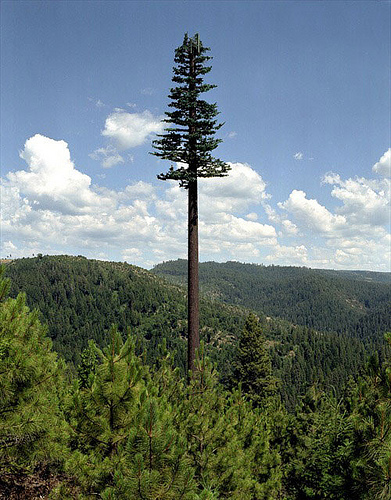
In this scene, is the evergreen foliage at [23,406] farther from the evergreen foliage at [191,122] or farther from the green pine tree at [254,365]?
the green pine tree at [254,365]

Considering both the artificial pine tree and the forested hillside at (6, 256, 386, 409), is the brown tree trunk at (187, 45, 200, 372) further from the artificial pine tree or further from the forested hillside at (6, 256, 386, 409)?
the forested hillside at (6, 256, 386, 409)

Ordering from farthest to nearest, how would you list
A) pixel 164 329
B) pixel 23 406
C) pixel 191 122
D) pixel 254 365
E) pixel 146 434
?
pixel 164 329 < pixel 254 365 < pixel 191 122 < pixel 23 406 < pixel 146 434

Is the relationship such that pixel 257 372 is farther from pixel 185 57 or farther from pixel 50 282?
pixel 50 282

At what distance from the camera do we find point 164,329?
155 metres

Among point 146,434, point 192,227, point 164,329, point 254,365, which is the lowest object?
point 164,329

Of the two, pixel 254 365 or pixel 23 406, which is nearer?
Result: pixel 23 406

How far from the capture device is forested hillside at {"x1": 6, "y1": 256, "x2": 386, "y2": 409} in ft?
392

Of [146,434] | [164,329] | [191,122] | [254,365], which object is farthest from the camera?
[164,329]

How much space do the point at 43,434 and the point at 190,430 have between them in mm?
2682

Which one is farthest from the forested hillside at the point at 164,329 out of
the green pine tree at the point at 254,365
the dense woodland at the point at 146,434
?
the dense woodland at the point at 146,434

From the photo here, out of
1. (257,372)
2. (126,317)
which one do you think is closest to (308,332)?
(126,317)

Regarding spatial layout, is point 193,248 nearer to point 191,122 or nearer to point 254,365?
point 191,122

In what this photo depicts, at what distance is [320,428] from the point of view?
31.3 ft

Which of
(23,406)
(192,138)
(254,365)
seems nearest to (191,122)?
(192,138)
